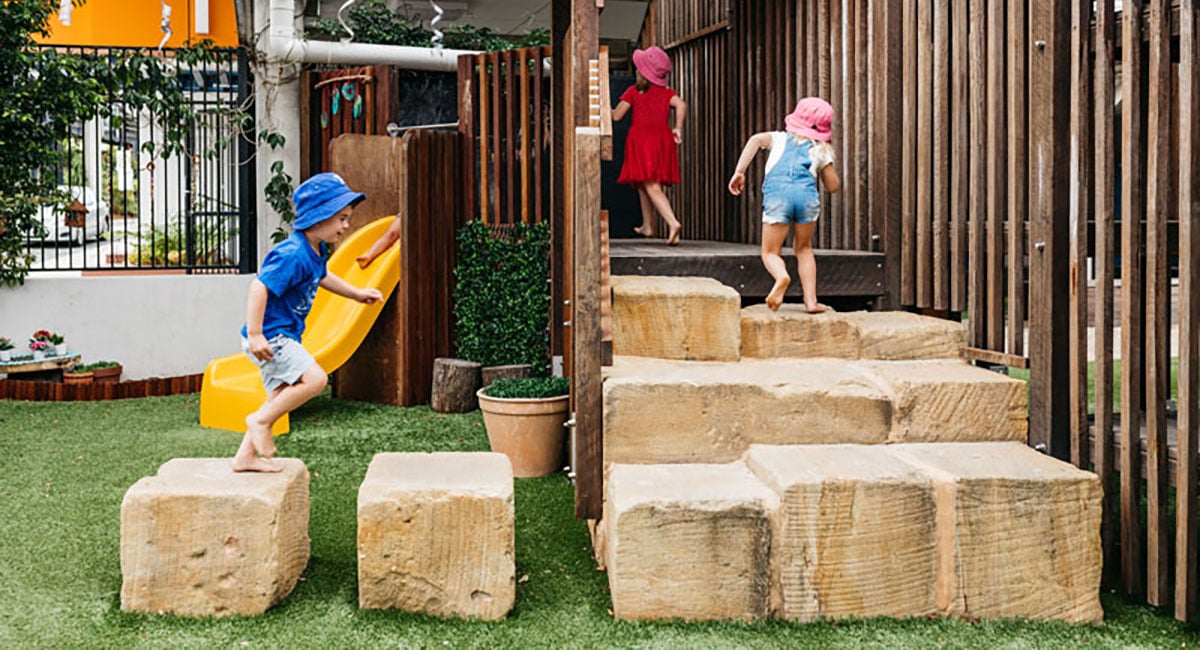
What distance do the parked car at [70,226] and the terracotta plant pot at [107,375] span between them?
1.21 m

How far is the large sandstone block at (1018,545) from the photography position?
4.14 meters

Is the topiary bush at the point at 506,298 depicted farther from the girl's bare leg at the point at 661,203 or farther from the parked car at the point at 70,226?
the parked car at the point at 70,226

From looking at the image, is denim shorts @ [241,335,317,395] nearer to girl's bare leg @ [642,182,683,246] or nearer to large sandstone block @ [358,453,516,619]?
large sandstone block @ [358,453,516,619]

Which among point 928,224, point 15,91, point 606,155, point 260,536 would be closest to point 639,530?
point 260,536

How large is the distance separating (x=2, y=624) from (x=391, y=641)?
1.35 meters

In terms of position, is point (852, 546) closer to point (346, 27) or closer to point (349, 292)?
point (349, 292)

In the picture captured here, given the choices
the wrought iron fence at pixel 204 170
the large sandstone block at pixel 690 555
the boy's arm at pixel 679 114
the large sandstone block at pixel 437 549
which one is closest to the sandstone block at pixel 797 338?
the large sandstone block at pixel 690 555

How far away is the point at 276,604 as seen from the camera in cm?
425

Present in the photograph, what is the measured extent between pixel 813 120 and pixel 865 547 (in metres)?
2.69

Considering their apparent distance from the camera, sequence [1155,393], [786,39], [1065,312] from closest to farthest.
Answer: [1155,393], [1065,312], [786,39]

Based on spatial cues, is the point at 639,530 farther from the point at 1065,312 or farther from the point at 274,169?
the point at 274,169

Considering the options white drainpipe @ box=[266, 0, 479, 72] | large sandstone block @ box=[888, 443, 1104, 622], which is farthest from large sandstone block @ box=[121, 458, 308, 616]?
white drainpipe @ box=[266, 0, 479, 72]

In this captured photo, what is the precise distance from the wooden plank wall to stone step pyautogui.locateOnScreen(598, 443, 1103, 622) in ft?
17.2

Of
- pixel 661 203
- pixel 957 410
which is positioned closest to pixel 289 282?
pixel 957 410
